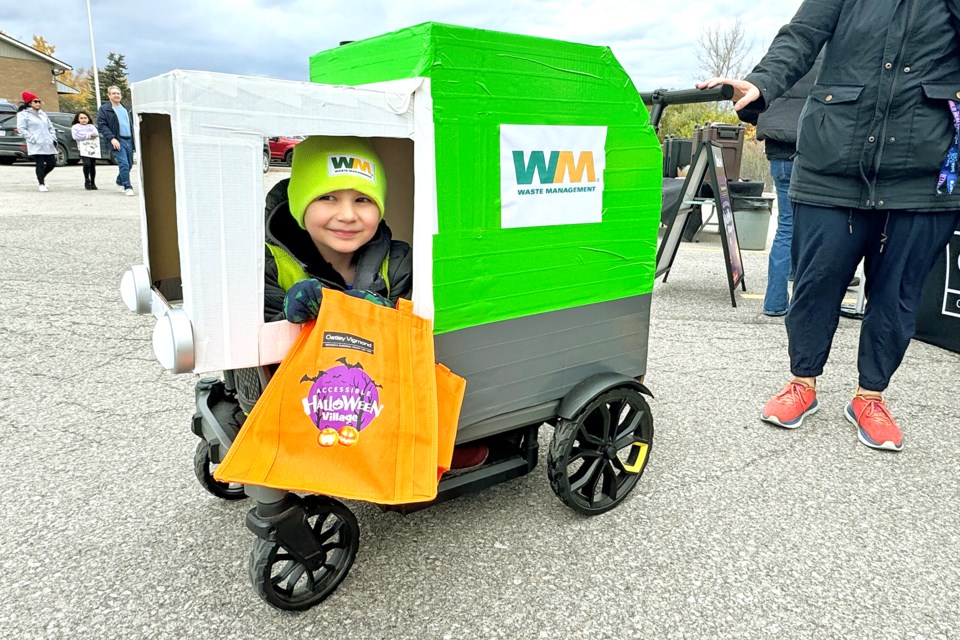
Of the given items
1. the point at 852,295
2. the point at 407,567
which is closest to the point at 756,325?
the point at 852,295

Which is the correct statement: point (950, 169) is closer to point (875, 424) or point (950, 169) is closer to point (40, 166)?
point (875, 424)

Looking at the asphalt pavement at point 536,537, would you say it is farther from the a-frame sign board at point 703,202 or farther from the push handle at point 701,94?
the a-frame sign board at point 703,202

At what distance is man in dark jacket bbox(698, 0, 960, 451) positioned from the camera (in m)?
2.39

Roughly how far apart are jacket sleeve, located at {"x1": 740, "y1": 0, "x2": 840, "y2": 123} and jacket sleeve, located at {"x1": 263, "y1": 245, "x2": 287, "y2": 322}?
184 cm

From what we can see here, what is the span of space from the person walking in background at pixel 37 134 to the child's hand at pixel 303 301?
11763mm

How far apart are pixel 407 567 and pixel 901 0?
2.59 metres

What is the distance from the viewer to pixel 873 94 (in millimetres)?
2463

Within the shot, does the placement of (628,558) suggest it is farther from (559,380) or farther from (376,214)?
(376,214)

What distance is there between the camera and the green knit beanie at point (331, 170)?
169 centimetres

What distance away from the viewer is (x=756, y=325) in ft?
14.8

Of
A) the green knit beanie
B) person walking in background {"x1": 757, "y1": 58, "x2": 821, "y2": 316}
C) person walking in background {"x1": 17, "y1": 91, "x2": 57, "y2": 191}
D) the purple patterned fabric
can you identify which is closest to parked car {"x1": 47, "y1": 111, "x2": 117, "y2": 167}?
person walking in background {"x1": 17, "y1": 91, "x2": 57, "y2": 191}

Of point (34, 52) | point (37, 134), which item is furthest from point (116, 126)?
point (34, 52)

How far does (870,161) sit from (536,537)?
187cm

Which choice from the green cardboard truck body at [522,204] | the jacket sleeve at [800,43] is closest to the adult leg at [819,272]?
the jacket sleeve at [800,43]
